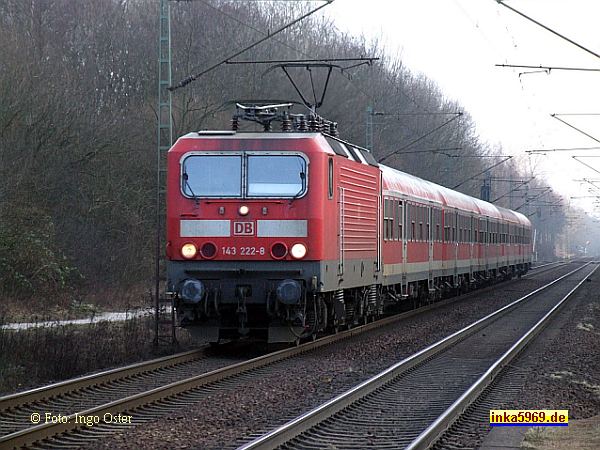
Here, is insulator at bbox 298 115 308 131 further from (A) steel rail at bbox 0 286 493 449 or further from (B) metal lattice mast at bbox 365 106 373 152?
(B) metal lattice mast at bbox 365 106 373 152

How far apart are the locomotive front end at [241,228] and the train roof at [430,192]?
18.7 ft

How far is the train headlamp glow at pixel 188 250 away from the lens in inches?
585

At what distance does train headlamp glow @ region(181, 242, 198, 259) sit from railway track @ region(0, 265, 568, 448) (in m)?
1.42

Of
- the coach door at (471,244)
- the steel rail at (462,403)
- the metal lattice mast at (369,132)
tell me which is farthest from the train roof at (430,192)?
the steel rail at (462,403)

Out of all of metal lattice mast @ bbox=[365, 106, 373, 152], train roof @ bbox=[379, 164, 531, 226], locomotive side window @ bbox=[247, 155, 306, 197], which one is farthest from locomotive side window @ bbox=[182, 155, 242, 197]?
metal lattice mast @ bbox=[365, 106, 373, 152]

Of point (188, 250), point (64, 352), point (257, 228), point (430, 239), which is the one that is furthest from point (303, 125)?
point (430, 239)

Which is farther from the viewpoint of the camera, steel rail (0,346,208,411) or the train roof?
the train roof

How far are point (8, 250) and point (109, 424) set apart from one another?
51.2 feet

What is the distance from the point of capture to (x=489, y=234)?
4069cm

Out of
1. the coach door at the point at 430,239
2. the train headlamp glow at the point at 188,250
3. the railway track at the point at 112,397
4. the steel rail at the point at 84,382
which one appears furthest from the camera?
the coach door at the point at 430,239

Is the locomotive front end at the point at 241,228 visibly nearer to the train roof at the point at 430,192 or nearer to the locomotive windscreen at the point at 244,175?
the locomotive windscreen at the point at 244,175

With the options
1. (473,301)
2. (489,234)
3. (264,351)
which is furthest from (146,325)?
(489,234)

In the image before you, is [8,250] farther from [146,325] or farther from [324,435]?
[324,435]

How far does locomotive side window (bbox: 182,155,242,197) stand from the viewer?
49.1 feet
